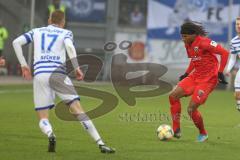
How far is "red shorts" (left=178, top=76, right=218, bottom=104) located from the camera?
1385 centimetres

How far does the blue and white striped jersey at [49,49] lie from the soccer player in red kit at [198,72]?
2.88m

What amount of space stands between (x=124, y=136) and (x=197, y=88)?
172cm

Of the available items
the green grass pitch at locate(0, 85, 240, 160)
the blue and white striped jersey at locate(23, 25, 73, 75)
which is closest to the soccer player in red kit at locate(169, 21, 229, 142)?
the green grass pitch at locate(0, 85, 240, 160)

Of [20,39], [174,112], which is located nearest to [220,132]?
[174,112]

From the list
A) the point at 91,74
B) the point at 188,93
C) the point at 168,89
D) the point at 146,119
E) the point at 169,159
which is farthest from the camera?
the point at 91,74

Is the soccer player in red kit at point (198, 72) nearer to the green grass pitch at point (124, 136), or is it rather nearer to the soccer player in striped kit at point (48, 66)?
the green grass pitch at point (124, 136)

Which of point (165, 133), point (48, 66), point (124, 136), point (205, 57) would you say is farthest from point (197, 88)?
point (48, 66)

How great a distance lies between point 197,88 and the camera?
13945 millimetres

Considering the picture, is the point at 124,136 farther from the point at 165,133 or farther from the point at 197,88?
the point at 197,88

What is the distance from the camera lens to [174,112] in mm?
14133

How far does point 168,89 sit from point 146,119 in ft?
13.1

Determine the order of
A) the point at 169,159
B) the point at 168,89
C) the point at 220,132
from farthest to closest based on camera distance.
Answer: the point at 168,89 → the point at 220,132 → the point at 169,159

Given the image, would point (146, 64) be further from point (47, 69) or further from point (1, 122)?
point (47, 69)

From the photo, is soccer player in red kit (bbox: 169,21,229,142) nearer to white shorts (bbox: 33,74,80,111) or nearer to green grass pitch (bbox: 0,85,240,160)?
green grass pitch (bbox: 0,85,240,160)
